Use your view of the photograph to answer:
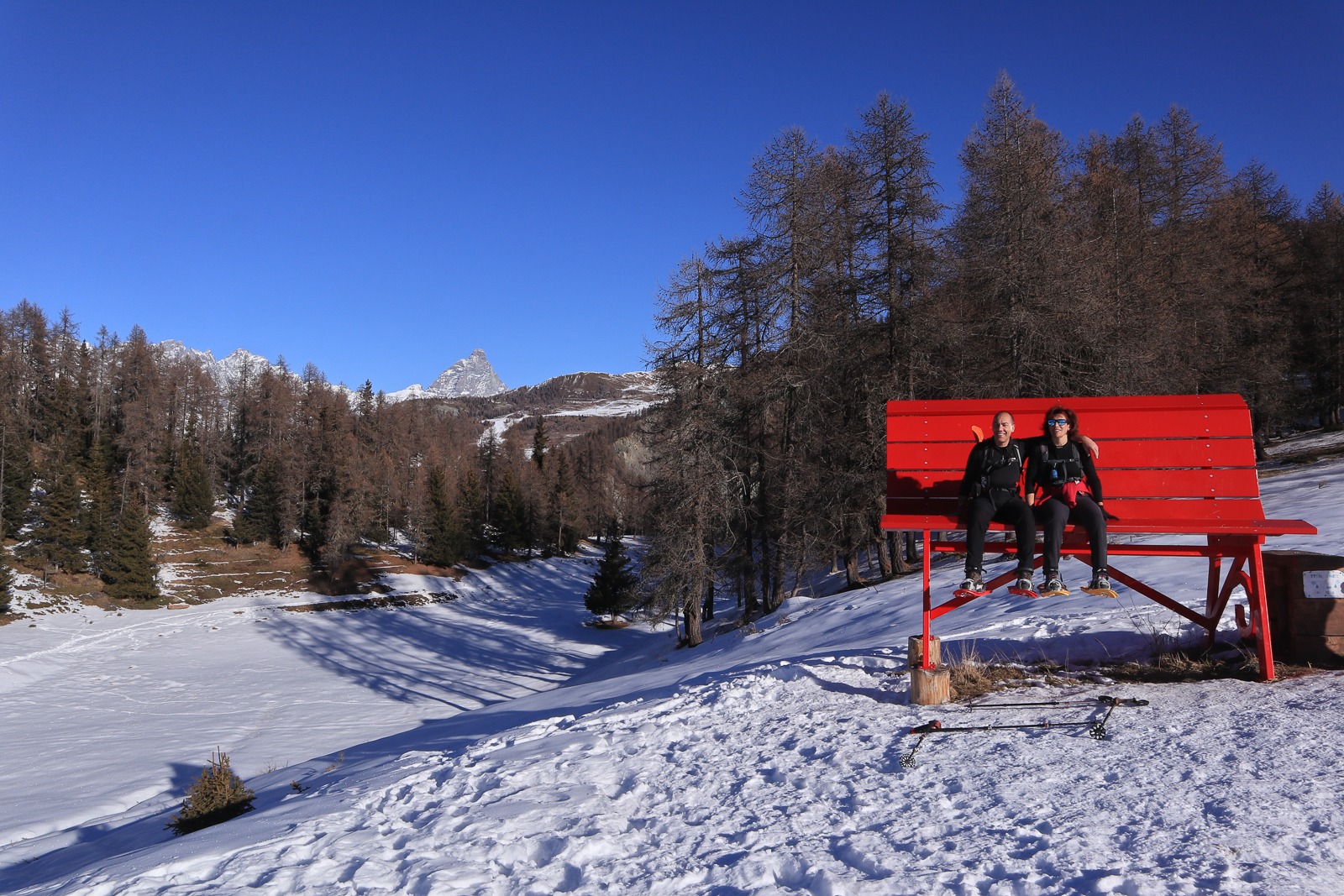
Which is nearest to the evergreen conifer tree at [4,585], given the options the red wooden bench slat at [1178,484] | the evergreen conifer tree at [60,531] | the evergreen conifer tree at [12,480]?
the evergreen conifer tree at [60,531]

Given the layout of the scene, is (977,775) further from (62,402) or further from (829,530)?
(62,402)

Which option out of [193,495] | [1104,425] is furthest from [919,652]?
[193,495]

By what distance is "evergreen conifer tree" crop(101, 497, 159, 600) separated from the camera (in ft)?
140

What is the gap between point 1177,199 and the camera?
91.2 ft

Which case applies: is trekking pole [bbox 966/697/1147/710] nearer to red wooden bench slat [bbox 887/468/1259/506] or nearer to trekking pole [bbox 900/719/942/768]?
trekking pole [bbox 900/719/942/768]

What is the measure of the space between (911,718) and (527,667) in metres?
28.5

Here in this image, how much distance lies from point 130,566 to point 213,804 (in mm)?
42455

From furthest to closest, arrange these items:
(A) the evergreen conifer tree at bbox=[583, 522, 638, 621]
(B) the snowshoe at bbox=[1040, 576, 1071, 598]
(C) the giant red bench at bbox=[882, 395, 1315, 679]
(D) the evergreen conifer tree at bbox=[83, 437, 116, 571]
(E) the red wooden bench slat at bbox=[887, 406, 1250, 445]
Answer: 1. (D) the evergreen conifer tree at bbox=[83, 437, 116, 571]
2. (A) the evergreen conifer tree at bbox=[583, 522, 638, 621]
3. (E) the red wooden bench slat at bbox=[887, 406, 1250, 445]
4. (C) the giant red bench at bbox=[882, 395, 1315, 679]
5. (B) the snowshoe at bbox=[1040, 576, 1071, 598]

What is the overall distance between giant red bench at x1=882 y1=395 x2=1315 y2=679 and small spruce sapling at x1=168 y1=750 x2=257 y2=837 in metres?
7.96

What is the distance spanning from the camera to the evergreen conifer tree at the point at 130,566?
42.6 meters

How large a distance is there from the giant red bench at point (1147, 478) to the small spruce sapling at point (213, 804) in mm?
7963

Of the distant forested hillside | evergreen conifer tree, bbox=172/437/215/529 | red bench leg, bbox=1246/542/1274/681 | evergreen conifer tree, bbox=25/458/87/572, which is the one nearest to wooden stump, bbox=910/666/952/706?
red bench leg, bbox=1246/542/1274/681

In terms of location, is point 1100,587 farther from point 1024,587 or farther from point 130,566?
point 130,566

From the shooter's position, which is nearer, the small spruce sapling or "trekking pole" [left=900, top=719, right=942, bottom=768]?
"trekking pole" [left=900, top=719, right=942, bottom=768]
